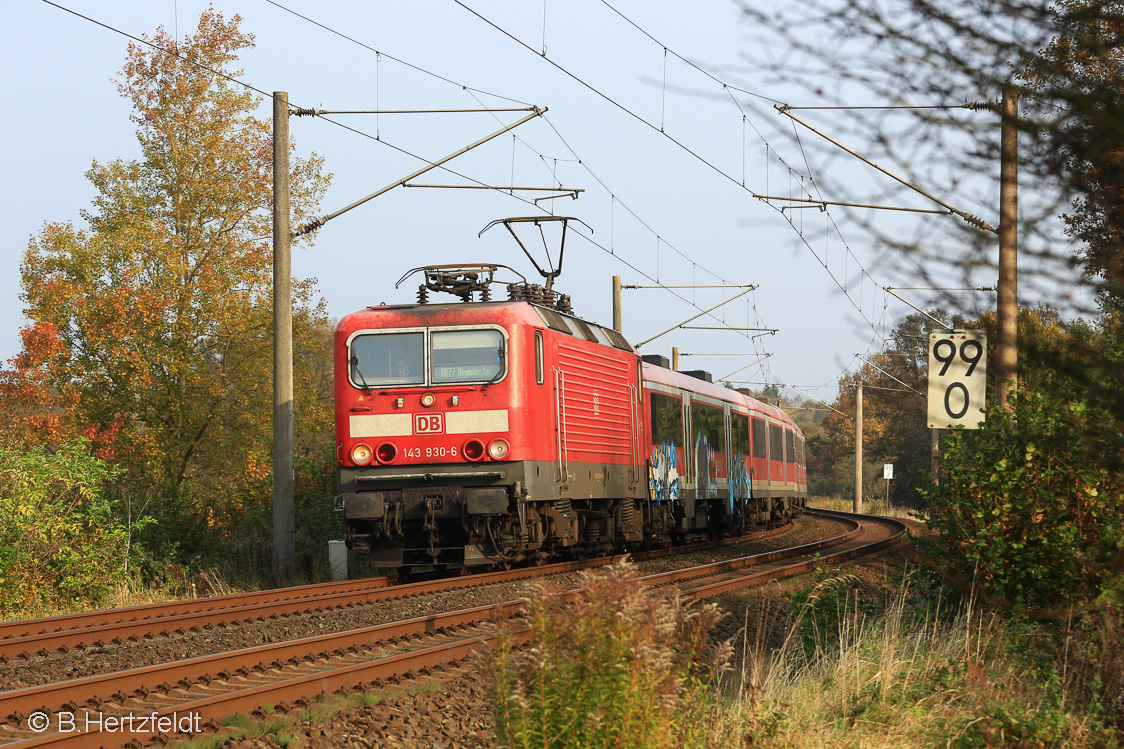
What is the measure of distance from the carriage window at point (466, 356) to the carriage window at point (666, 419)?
561 centimetres

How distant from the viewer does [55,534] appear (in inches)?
543

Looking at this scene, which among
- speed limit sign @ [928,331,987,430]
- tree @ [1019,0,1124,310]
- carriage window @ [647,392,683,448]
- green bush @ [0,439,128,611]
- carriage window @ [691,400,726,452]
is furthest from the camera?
carriage window @ [691,400,726,452]

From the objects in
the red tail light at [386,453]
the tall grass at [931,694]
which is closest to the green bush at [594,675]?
the tall grass at [931,694]

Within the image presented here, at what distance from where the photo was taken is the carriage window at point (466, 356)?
562 inches

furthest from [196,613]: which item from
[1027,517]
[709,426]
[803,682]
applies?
[709,426]

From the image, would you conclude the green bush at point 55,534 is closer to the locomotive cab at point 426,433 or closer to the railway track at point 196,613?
the railway track at point 196,613

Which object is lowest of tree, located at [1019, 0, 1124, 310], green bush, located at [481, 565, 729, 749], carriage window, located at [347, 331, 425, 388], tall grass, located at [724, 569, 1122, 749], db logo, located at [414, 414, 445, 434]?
tall grass, located at [724, 569, 1122, 749]

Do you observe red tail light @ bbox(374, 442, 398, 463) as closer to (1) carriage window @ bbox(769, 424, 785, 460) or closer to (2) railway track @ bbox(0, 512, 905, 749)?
(2) railway track @ bbox(0, 512, 905, 749)

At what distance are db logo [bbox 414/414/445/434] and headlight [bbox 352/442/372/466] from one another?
670mm

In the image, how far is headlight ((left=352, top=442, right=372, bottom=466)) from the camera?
1425 cm

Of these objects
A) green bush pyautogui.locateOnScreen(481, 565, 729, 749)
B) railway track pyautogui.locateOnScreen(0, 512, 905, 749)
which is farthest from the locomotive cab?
green bush pyautogui.locateOnScreen(481, 565, 729, 749)

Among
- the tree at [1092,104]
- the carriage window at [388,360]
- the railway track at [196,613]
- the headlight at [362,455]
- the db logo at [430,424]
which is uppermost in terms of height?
the carriage window at [388,360]

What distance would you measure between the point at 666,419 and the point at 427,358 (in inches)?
269

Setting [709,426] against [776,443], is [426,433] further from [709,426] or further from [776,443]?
[776,443]
